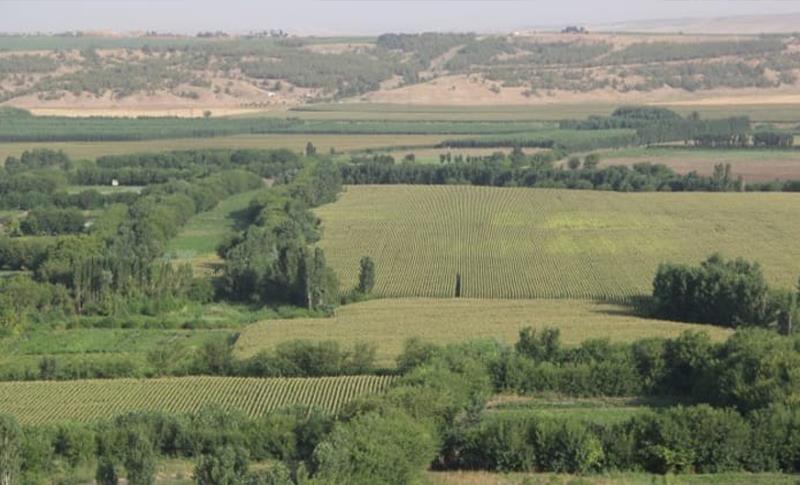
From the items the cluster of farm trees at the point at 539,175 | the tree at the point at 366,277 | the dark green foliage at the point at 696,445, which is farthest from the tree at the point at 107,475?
the cluster of farm trees at the point at 539,175

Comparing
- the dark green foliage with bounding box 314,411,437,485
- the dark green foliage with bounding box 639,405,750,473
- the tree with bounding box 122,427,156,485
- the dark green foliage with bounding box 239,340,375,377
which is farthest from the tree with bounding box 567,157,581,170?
the tree with bounding box 122,427,156,485

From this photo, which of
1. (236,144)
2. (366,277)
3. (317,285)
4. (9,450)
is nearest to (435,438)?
(9,450)

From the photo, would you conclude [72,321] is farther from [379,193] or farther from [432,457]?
[379,193]

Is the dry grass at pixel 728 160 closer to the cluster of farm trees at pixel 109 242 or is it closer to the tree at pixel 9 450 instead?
the cluster of farm trees at pixel 109 242

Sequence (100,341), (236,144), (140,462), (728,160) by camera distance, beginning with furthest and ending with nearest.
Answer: (236,144) → (728,160) → (100,341) → (140,462)

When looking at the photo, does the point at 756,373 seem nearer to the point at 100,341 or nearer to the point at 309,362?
the point at 309,362

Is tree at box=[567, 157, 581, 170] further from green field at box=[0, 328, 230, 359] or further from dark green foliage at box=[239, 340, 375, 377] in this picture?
dark green foliage at box=[239, 340, 375, 377]
